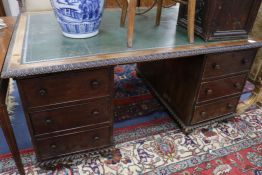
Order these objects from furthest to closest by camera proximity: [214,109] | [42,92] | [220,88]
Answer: [214,109] → [220,88] → [42,92]

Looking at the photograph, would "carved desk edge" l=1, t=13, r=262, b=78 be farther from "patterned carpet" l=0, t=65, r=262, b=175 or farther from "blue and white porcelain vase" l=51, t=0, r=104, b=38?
"patterned carpet" l=0, t=65, r=262, b=175

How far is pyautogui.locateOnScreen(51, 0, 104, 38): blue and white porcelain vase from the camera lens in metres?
1.07

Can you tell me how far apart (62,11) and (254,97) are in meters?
1.59

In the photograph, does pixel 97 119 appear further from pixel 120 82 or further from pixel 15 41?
pixel 120 82

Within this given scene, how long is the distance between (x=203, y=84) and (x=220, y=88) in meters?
0.17

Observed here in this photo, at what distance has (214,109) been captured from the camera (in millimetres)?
1609

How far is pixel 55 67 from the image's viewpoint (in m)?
0.95

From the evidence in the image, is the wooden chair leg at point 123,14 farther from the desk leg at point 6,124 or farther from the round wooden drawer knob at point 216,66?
the desk leg at point 6,124

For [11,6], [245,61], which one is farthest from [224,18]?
[11,6]

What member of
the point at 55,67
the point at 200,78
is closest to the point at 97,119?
the point at 55,67

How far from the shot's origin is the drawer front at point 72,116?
3.66 feet

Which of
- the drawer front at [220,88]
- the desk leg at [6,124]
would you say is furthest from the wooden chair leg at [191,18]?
the desk leg at [6,124]

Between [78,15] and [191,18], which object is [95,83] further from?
[191,18]

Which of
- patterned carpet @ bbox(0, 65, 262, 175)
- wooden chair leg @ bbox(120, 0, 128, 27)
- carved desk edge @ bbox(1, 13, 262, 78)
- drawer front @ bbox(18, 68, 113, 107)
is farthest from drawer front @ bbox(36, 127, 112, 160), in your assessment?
wooden chair leg @ bbox(120, 0, 128, 27)
